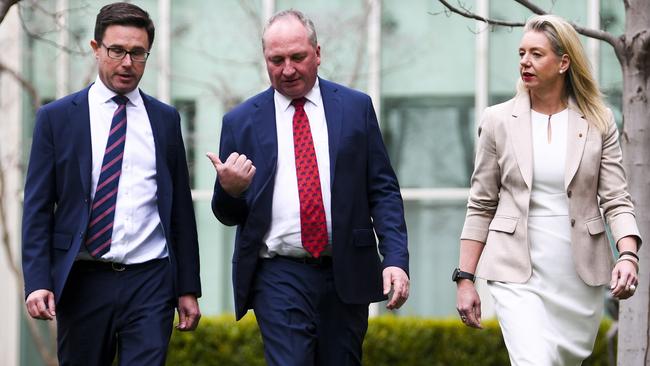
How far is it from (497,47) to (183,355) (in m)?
4.09

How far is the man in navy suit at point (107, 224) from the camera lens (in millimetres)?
5973

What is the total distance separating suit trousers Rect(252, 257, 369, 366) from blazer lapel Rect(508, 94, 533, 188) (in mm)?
930

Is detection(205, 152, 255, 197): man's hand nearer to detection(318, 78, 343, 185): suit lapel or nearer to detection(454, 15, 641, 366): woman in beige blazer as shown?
detection(318, 78, 343, 185): suit lapel

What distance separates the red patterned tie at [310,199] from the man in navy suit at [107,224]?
555mm

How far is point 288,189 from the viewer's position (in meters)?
6.07

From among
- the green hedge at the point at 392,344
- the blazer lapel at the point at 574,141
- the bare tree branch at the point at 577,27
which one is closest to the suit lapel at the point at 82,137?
the bare tree branch at the point at 577,27

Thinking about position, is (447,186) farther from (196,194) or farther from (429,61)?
(196,194)

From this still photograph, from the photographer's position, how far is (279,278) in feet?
19.8

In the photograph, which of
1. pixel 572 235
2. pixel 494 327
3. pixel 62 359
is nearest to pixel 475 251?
pixel 572 235

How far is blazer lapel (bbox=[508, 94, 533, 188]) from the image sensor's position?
19.7ft

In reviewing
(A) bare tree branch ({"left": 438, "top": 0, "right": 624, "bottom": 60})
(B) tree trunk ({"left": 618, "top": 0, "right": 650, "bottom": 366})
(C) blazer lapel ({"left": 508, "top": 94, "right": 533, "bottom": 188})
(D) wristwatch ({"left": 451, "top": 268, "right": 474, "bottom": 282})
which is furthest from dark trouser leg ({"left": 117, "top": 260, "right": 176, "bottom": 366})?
(B) tree trunk ({"left": 618, "top": 0, "right": 650, "bottom": 366})

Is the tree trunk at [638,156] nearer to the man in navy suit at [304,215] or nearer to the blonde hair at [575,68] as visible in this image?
the blonde hair at [575,68]

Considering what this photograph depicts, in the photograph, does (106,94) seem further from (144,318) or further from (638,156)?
(638,156)

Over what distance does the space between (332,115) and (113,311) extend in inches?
49.9
